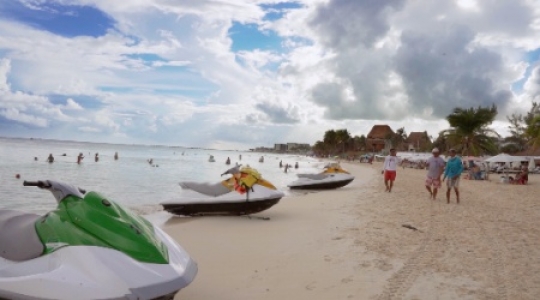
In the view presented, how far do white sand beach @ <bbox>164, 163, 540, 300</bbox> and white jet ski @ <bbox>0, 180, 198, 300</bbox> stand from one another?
4.16 ft

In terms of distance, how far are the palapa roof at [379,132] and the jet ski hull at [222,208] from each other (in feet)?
335

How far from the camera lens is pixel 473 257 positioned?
6.14 meters

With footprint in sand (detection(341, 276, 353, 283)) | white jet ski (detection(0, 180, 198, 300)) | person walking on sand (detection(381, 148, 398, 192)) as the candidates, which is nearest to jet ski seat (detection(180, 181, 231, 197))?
footprint in sand (detection(341, 276, 353, 283))

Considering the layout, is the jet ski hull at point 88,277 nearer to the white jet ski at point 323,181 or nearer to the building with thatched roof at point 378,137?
the white jet ski at point 323,181

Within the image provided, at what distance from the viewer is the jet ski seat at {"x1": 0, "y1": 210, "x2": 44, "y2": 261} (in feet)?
11.3

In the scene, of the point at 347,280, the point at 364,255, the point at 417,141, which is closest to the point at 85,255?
the point at 347,280

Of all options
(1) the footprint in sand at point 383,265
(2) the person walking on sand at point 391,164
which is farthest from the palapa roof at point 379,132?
(1) the footprint in sand at point 383,265

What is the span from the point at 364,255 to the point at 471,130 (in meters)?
46.5

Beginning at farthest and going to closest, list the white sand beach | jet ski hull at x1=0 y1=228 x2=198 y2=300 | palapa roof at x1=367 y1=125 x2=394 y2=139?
1. palapa roof at x1=367 y1=125 x2=394 y2=139
2. the white sand beach
3. jet ski hull at x1=0 y1=228 x2=198 y2=300

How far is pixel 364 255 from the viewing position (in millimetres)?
6172

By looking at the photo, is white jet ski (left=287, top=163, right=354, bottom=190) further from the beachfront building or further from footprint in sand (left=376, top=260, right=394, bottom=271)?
the beachfront building

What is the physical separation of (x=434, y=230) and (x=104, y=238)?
21.8ft

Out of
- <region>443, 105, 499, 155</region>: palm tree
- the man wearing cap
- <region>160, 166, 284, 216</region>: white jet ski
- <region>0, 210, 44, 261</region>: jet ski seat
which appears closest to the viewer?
<region>0, 210, 44, 261</region>: jet ski seat

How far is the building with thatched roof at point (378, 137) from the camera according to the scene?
10838cm
